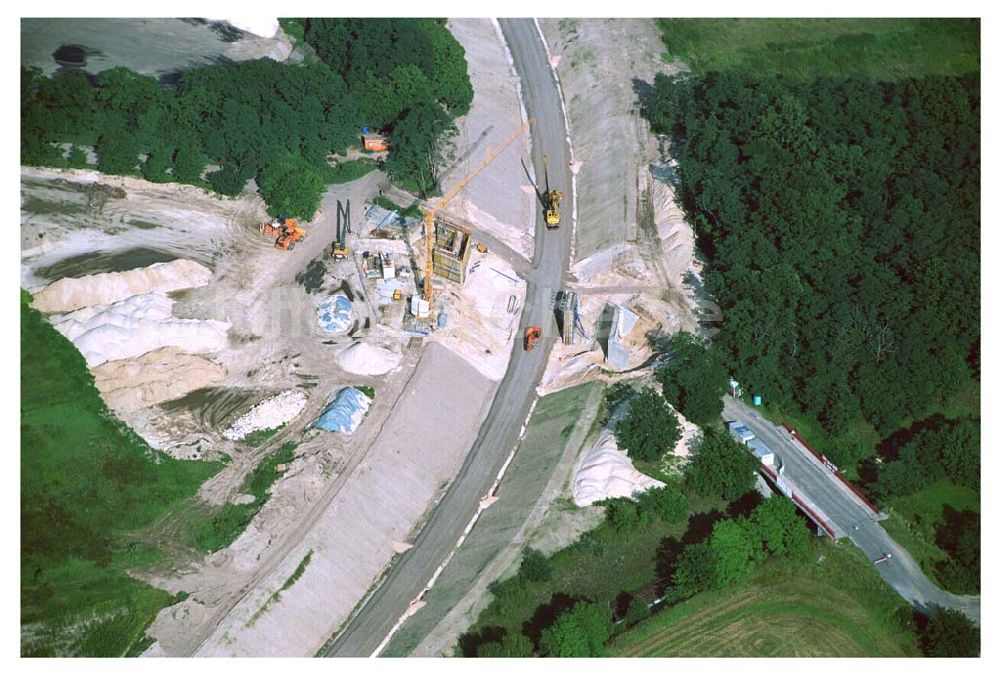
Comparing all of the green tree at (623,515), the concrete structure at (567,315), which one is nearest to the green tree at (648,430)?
the green tree at (623,515)

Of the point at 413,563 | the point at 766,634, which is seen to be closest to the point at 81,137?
the point at 413,563

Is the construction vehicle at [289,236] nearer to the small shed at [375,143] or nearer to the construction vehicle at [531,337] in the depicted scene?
the small shed at [375,143]

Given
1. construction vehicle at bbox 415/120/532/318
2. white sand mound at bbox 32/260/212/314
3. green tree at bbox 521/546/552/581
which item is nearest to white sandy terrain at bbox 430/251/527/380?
construction vehicle at bbox 415/120/532/318

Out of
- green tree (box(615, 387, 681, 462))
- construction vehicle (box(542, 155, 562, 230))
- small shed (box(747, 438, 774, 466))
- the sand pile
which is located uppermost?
construction vehicle (box(542, 155, 562, 230))

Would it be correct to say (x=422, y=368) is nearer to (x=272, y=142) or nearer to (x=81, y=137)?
(x=272, y=142)

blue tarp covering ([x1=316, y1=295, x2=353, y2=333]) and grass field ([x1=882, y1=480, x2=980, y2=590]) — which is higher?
grass field ([x1=882, y1=480, x2=980, y2=590])

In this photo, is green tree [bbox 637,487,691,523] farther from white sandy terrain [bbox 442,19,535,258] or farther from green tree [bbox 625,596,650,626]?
white sandy terrain [bbox 442,19,535,258]

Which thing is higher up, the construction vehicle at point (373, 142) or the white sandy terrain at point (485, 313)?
the construction vehicle at point (373, 142)

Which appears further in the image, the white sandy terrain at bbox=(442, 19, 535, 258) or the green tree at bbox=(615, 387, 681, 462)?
the white sandy terrain at bbox=(442, 19, 535, 258)
